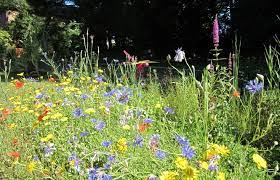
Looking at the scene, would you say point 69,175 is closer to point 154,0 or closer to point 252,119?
point 252,119

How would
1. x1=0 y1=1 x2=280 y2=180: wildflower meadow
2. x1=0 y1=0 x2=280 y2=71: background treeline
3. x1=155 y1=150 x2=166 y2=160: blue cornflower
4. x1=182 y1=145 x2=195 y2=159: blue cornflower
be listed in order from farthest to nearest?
1. x1=0 y1=0 x2=280 y2=71: background treeline
2. x1=0 y1=1 x2=280 y2=180: wildflower meadow
3. x1=155 y1=150 x2=166 y2=160: blue cornflower
4. x1=182 y1=145 x2=195 y2=159: blue cornflower

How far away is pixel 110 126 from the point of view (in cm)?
355

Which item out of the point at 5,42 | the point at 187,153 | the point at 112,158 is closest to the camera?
the point at 187,153

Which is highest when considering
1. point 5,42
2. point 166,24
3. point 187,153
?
point 166,24

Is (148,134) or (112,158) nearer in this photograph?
(112,158)

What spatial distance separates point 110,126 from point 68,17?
15.7 m

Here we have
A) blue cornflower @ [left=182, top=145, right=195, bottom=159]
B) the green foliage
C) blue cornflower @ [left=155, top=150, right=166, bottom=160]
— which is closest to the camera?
blue cornflower @ [left=182, top=145, right=195, bottom=159]

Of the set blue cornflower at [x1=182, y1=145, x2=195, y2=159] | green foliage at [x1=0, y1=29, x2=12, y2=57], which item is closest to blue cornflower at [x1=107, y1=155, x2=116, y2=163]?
blue cornflower at [x1=182, y1=145, x2=195, y2=159]

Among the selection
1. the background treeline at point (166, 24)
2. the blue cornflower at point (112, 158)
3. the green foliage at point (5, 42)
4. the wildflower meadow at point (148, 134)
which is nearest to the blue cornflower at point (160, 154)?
the wildflower meadow at point (148, 134)

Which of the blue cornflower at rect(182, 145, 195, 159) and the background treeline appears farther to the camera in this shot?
the background treeline

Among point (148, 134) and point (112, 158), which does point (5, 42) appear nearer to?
point (148, 134)

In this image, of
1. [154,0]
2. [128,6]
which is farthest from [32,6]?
[154,0]

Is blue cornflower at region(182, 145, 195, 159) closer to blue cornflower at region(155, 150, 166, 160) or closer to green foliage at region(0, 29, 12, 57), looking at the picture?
blue cornflower at region(155, 150, 166, 160)

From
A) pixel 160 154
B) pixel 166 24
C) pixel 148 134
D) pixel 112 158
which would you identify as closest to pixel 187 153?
pixel 160 154
